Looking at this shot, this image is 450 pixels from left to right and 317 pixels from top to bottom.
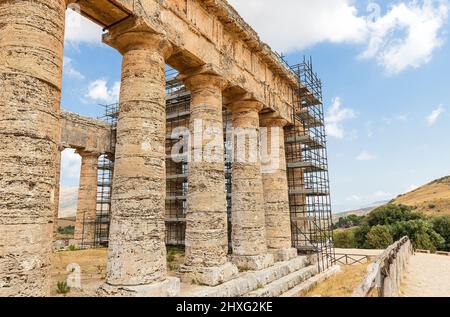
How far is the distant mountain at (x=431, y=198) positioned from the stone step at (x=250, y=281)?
2396 inches

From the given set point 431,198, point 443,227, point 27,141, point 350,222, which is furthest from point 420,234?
point 431,198

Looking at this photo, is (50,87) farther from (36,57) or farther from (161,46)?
(161,46)

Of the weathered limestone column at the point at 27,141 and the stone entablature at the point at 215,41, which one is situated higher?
the stone entablature at the point at 215,41

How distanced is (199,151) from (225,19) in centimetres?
576

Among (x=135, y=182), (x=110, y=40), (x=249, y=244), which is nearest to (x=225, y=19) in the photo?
(x=110, y=40)

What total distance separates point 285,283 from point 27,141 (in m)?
10.8

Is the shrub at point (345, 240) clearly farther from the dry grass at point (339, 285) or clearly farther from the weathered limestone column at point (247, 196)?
the weathered limestone column at point (247, 196)

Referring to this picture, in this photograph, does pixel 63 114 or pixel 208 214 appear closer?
pixel 208 214

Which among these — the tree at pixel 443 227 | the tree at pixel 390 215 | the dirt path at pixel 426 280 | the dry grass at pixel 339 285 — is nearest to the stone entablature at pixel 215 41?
the dry grass at pixel 339 285

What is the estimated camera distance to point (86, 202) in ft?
77.3

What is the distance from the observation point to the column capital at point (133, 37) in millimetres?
9289

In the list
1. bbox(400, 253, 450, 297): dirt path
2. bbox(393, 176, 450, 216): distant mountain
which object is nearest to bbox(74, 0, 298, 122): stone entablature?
bbox(400, 253, 450, 297): dirt path

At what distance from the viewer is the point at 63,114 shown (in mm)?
21422

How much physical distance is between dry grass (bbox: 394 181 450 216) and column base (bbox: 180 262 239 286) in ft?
216
